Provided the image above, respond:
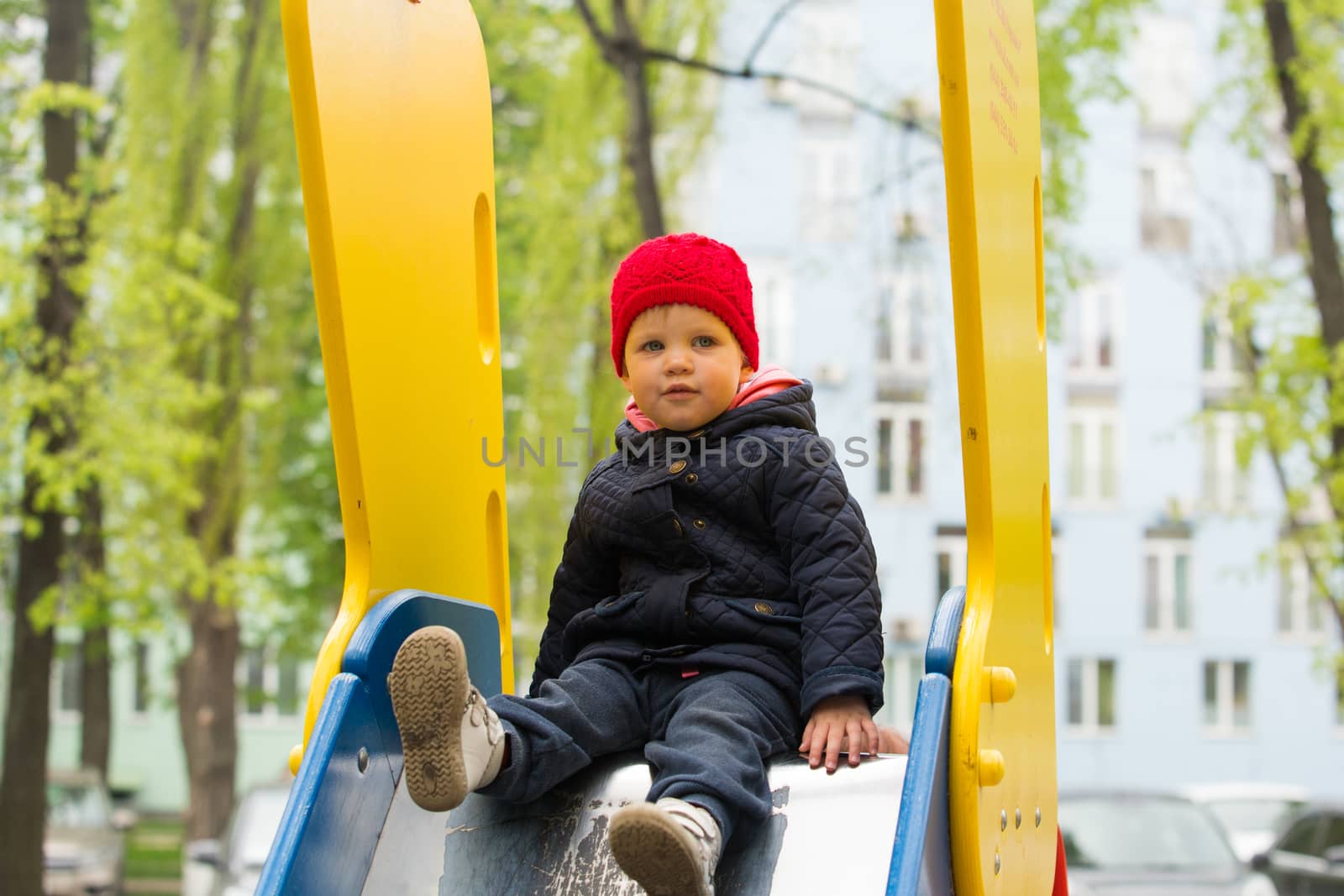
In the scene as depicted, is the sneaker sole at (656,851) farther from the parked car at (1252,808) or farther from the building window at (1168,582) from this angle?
the building window at (1168,582)

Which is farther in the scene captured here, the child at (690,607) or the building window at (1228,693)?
the building window at (1228,693)

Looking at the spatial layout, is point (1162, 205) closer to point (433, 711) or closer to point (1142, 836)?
point (1142, 836)

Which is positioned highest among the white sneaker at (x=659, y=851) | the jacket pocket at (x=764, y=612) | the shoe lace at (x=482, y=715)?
the jacket pocket at (x=764, y=612)

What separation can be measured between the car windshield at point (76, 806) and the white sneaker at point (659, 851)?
1217cm

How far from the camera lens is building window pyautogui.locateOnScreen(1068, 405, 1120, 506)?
2241 centimetres

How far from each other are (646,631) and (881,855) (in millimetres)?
611

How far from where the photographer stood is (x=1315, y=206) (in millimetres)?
8953

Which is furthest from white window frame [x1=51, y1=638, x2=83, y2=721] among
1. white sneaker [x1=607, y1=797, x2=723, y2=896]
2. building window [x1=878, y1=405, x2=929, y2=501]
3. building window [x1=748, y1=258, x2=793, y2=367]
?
white sneaker [x1=607, y1=797, x2=723, y2=896]

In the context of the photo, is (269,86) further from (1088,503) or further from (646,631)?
(1088,503)

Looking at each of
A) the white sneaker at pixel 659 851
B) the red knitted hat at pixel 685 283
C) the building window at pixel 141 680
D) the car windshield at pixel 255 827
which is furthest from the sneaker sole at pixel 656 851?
the building window at pixel 141 680

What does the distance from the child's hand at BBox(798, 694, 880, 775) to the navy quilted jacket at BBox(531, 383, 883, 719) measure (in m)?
0.03

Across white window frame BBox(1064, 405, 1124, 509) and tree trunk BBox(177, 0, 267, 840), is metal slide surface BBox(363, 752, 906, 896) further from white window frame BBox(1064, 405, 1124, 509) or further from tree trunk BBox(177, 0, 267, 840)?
white window frame BBox(1064, 405, 1124, 509)

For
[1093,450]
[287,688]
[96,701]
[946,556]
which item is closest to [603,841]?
[96,701]

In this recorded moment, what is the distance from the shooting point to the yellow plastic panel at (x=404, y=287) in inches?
98.4
